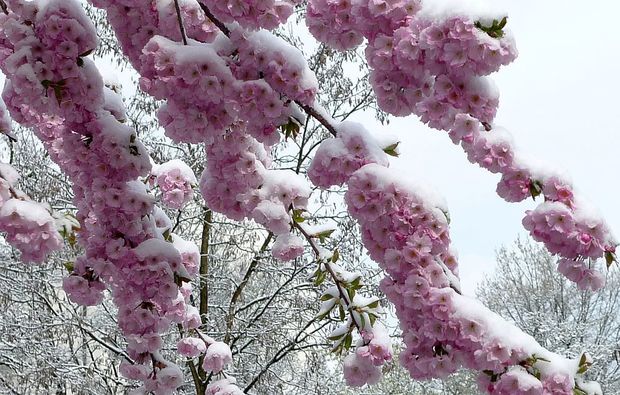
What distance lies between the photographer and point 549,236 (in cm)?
227

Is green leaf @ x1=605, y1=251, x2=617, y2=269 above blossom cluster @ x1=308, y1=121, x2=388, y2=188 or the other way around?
the other way around

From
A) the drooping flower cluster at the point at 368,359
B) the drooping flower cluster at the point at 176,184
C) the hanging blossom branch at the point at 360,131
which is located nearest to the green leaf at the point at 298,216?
the hanging blossom branch at the point at 360,131

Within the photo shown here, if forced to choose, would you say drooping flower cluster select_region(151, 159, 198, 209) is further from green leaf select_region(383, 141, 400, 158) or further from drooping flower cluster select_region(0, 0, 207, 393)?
green leaf select_region(383, 141, 400, 158)

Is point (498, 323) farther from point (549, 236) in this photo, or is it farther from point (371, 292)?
point (371, 292)

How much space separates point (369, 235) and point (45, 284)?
7426 mm

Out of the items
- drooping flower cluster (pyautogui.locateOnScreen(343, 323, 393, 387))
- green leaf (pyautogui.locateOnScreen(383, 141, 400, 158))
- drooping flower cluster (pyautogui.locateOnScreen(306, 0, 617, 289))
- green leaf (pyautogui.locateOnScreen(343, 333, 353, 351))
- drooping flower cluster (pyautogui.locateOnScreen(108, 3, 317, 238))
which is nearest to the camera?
drooping flower cluster (pyautogui.locateOnScreen(306, 0, 617, 289))

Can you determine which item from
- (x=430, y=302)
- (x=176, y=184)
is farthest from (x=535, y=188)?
(x=176, y=184)

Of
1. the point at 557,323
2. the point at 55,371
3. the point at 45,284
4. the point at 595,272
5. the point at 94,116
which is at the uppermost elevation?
the point at 557,323

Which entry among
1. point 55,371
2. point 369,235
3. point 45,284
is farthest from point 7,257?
point 369,235

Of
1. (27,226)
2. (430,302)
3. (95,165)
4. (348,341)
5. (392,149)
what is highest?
(95,165)

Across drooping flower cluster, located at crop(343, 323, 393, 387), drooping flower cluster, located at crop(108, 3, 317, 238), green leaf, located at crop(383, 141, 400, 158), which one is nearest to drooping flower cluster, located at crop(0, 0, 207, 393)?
drooping flower cluster, located at crop(108, 3, 317, 238)

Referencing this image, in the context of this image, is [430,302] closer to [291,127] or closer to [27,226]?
[291,127]

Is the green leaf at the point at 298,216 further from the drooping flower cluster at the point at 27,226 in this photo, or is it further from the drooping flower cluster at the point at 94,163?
the drooping flower cluster at the point at 27,226

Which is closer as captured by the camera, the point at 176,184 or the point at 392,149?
the point at 392,149
